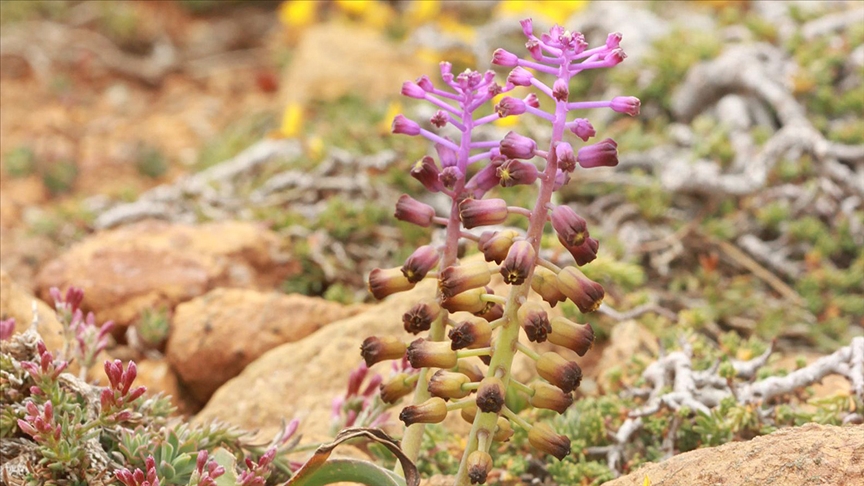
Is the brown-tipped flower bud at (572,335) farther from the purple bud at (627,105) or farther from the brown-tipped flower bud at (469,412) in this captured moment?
the purple bud at (627,105)

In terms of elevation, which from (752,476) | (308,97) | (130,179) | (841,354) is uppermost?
(752,476)

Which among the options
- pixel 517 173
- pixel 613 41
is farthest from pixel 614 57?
pixel 517 173

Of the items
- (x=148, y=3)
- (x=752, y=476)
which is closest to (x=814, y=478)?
(x=752, y=476)

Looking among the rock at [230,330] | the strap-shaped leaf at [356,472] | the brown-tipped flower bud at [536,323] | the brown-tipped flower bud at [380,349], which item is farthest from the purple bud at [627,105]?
the rock at [230,330]

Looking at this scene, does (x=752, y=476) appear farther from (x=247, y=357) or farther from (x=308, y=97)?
(x=308, y=97)

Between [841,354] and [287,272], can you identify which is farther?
[287,272]

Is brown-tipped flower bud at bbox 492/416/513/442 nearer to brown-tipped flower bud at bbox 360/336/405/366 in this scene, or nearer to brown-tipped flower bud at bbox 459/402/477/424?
brown-tipped flower bud at bbox 459/402/477/424
